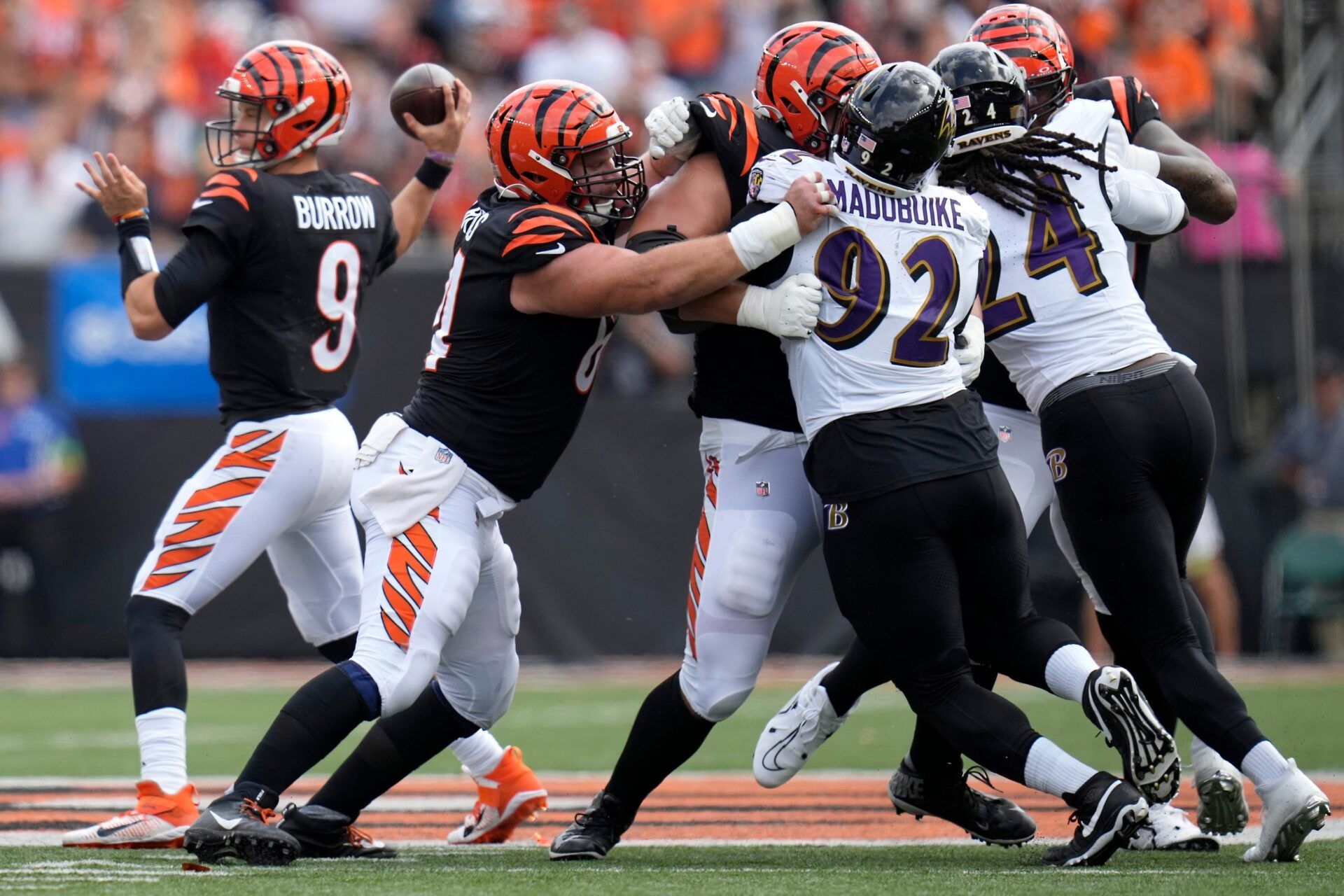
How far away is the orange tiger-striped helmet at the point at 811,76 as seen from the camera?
4355 mm

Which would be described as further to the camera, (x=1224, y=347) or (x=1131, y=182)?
(x=1224, y=347)

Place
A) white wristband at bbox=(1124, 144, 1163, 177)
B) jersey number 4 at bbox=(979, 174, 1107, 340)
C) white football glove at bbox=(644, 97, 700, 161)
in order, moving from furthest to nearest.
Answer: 1. white wristband at bbox=(1124, 144, 1163, 177)
2. jersey number 4 at bbox=(979, 174, 1107, 340)
3. white football glove at bbox=(644, 97, 700, 161)

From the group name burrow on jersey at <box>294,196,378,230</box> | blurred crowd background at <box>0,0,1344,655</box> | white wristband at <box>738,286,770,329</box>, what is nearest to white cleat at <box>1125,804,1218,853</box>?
white wristband at <box>738,286,770,329</box>

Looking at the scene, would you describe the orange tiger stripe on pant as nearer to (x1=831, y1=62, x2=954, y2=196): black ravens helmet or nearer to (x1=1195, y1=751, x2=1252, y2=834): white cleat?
(x1=831, y1=62, x2=954, y2=196): black ravens helmet

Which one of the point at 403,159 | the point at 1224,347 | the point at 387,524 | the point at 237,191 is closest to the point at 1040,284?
the point at 387,524

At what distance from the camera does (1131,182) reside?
4.48 meters

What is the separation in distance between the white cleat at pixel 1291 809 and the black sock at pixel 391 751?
6.57 ft

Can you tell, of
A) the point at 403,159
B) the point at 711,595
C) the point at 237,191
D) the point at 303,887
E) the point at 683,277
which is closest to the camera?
the point at 303,887

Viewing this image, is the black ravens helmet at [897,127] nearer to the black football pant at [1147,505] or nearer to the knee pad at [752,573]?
the black football pant at [1147,505]

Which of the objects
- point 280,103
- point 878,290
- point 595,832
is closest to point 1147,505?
point 878,290

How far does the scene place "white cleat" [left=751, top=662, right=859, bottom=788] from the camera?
4680 millimetres

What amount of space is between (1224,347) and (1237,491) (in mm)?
844

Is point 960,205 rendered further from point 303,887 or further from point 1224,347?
point 1224,347

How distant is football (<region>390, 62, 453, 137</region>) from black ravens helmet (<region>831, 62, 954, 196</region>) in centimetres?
170
